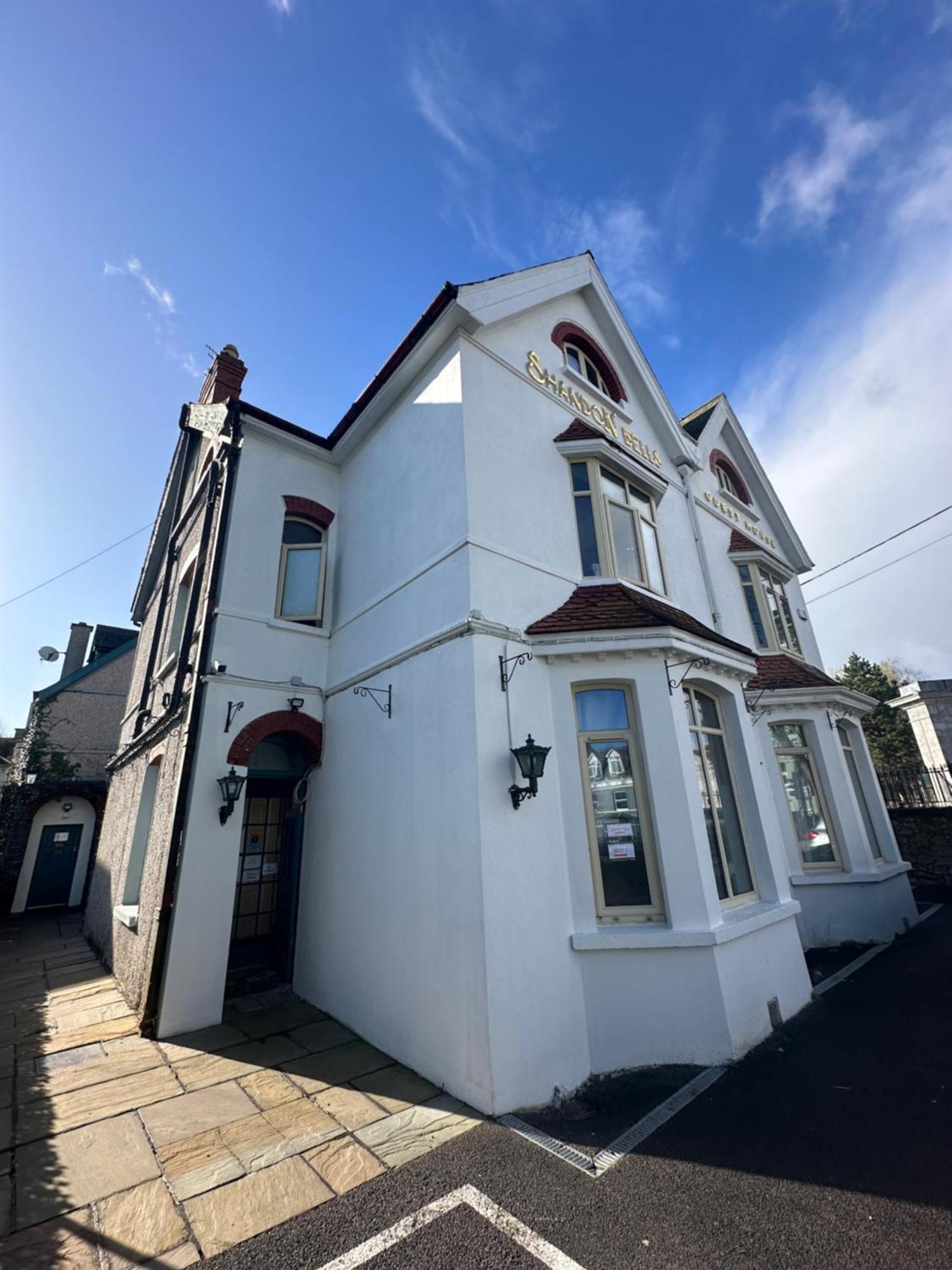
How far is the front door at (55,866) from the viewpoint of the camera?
593 inches

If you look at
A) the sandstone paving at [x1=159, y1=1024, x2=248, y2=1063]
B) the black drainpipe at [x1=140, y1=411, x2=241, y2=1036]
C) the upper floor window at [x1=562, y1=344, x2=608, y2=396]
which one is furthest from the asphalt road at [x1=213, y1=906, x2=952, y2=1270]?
the upper floor window at [x1=562, y1=344, x2=608, y2=396]

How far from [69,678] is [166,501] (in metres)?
7.82

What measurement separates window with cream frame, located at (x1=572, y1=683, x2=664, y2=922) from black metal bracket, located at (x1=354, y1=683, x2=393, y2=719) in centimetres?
226

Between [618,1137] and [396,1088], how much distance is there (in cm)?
201

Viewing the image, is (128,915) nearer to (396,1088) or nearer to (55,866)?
(396,1088)

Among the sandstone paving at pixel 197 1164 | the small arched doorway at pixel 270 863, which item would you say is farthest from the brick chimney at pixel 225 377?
the sandstone paving at pixel 197 1164

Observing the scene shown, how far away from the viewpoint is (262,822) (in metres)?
8.60

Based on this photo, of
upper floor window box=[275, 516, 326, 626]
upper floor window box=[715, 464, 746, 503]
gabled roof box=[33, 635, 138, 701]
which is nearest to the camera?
upper floor window box=[275, 516, 326, 626]

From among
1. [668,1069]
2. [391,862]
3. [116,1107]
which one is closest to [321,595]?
[391,862]

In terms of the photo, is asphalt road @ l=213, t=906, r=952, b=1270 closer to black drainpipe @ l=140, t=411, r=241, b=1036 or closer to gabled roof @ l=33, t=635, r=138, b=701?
black drainpipe @ l=140, t=411, r=241, b=1036

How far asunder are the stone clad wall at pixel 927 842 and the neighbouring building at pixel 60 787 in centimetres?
2217

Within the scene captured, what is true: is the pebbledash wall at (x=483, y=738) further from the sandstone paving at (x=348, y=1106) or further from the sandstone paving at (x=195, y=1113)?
the sandstone paving at (x=195, y=1113)

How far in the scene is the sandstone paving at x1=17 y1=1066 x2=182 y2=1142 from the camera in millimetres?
4238

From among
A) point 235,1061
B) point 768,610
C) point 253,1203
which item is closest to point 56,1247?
point 253,1203
